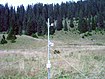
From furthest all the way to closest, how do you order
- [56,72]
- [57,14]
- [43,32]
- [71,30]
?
1. [57,14]
2. [71,30]
3. [43,32]
4. [56,72]

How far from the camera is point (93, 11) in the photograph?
136 meters

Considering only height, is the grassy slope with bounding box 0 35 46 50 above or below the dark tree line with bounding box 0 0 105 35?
below

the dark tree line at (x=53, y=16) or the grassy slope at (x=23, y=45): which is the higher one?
the dark tree line at (x=53, y=16)

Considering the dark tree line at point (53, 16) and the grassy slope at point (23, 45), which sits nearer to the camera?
the grassy slope at point (23, 45)

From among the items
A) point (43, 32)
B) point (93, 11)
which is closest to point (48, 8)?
point (93, 11)

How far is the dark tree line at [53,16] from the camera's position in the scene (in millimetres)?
103438

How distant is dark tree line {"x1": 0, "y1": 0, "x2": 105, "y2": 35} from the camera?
10344 centimetres

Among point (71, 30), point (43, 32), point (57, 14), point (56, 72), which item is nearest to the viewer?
point (56, 72)

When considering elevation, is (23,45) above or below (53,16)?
below

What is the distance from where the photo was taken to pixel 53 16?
5187 inches

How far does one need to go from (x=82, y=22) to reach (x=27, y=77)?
307 ft

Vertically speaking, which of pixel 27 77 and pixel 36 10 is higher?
pixel 36 10

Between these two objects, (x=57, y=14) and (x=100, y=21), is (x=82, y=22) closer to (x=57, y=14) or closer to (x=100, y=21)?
(x=100, y=21)

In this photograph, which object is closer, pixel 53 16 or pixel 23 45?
pixel 23 45
